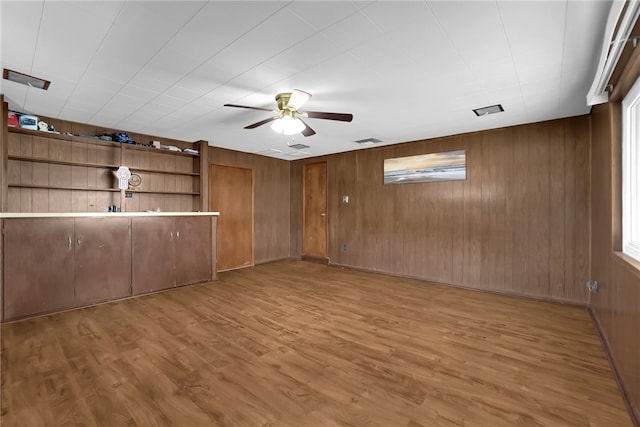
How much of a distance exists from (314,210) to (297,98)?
4073mm

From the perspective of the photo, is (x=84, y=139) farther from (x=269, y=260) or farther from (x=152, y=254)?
(x=269, y=260)

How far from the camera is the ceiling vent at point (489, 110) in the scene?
3.38m

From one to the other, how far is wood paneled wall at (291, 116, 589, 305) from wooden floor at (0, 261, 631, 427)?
61cm

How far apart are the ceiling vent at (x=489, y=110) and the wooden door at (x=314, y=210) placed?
11.4ft

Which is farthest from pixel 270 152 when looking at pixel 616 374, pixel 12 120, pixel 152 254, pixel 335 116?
pixel 616 374

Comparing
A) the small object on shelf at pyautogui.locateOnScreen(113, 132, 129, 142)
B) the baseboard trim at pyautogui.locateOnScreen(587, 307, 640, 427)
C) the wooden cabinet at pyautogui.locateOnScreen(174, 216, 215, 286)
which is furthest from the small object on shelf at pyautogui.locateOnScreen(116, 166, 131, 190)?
the baseboard trim at pyautogui.locateOnScreen(587, 307, 640, 427)

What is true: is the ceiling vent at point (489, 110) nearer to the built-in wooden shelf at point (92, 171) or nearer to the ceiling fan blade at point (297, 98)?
the ceiling fan blade at point (297, 98)

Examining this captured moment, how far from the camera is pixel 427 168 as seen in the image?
4.97 meters

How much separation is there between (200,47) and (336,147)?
3.72 meters

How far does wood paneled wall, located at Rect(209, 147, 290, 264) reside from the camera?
6.37 m

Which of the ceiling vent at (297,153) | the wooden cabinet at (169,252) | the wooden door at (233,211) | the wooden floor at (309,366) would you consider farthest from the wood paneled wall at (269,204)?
the wooden floor at (309,366)

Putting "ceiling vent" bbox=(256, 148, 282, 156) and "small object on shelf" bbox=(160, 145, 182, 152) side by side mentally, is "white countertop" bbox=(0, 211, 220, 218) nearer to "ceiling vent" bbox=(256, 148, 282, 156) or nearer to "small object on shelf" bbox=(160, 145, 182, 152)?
"small object on shelf" bbox=(160, 145, 182, 152)

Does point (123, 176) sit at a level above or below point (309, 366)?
above

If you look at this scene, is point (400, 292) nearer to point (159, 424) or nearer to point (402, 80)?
point (402, 80)
